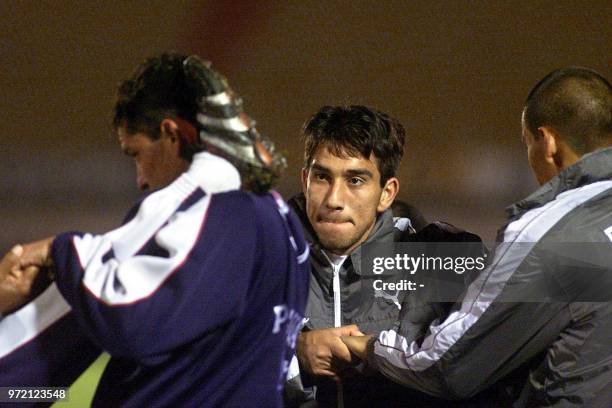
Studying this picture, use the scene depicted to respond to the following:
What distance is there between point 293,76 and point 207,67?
3.06 metres

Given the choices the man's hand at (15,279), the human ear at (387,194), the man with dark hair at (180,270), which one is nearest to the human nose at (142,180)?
the man with dark hair at (180,270)

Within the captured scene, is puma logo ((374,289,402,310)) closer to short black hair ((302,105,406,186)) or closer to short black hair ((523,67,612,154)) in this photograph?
short black hair ((302,105,406,186))

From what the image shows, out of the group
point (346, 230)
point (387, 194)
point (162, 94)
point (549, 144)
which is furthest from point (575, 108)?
point (162, 94)

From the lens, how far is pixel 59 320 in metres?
1.22

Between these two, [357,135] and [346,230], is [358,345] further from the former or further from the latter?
[357,135]

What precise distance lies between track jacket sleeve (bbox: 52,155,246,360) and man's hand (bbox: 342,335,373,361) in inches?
22.9

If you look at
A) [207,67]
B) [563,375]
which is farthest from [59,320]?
[563,375]

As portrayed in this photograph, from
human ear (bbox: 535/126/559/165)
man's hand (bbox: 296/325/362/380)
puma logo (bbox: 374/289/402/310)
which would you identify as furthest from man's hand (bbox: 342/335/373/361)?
human ear (bbox: 535/126/559/165)

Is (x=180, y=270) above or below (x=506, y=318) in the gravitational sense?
above

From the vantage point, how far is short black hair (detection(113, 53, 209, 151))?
126cm

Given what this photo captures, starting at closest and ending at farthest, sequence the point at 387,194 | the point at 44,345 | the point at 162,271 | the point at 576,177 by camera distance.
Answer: the point at 162,271 → the point at 44,345 → the point at 576,177 → the point at 387,194

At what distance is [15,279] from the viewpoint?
1195 mm

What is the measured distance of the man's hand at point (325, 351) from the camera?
5.70ft

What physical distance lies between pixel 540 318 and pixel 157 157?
783 mm
